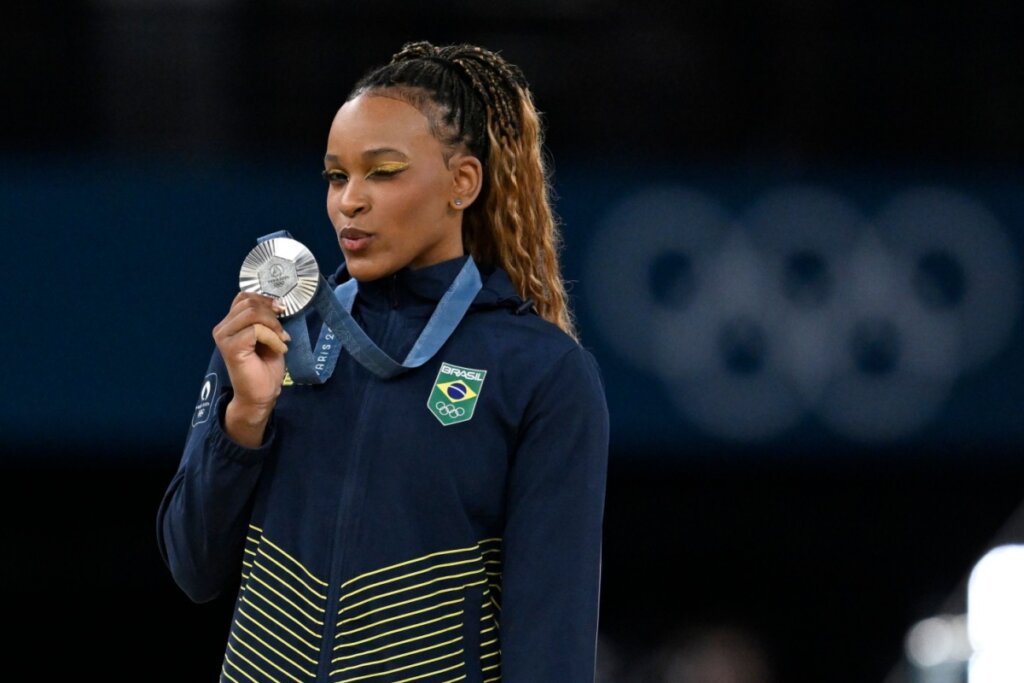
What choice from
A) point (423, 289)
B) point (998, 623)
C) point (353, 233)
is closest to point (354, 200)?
point (353, 233)

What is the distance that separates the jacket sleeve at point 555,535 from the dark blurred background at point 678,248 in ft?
15.6

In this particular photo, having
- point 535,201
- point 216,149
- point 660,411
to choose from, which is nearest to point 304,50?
point 216,149

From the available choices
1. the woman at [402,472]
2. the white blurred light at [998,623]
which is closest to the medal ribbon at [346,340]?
the woman at [402,472]

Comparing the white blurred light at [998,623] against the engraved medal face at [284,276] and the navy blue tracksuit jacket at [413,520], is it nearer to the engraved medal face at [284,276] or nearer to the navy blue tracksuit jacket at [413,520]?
the navy blue tracksuit jacket at [413,520]

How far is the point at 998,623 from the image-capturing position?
20.8 feet

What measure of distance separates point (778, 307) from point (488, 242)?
499cm

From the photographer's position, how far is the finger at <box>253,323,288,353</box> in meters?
2.21

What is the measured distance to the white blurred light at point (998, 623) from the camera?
6141 millimetres

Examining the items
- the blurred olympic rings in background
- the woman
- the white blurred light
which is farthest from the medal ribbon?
the blurred olympic rings in background

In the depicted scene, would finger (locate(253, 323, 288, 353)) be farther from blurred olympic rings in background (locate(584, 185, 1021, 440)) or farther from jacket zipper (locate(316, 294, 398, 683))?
blurred olympic rings in background (locate(584, 185, 1021, 440))

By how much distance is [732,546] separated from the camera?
859 centimetres

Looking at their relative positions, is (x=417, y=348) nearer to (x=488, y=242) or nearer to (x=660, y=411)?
(x=488, y=242)

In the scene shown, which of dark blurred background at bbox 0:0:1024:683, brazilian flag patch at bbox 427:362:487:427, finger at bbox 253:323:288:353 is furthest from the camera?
dark blurred background at bbox 0:0:1024:683

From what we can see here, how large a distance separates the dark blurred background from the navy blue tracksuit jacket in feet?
15.5
